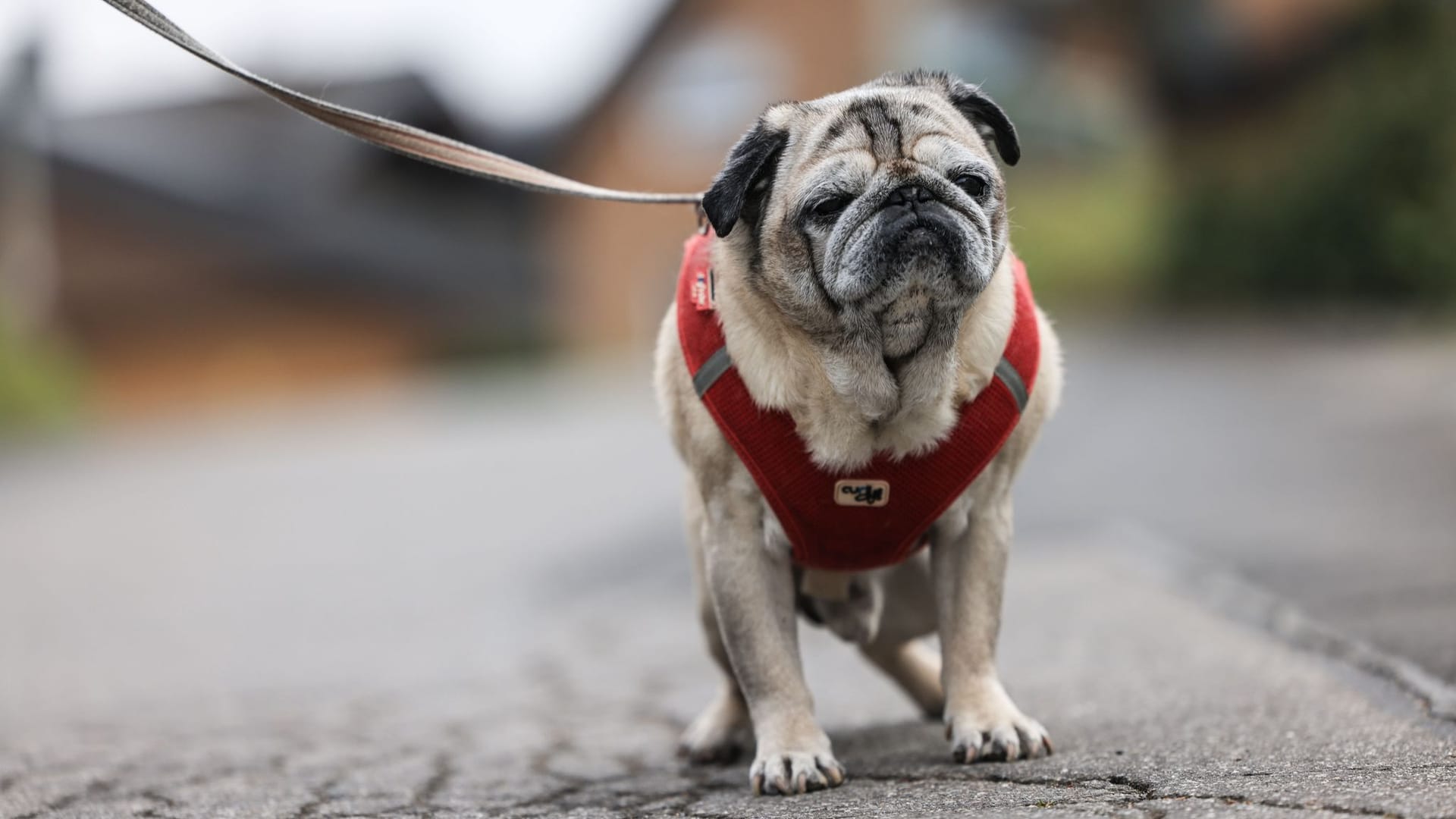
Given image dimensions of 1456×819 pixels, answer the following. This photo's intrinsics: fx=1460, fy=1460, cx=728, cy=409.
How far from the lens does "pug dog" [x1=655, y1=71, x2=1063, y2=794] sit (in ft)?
9.68

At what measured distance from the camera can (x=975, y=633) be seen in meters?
3.22

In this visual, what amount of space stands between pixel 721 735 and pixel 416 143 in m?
1.65

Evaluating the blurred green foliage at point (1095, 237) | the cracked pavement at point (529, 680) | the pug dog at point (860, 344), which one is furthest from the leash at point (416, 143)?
the blurred green foliage at point (1095, 237)

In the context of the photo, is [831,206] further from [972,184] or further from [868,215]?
[972,184]

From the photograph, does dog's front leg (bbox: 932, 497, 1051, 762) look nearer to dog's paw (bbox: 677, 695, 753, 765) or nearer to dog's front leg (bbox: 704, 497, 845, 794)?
dog's front leg (bbox: 704, 497, 845, 794)

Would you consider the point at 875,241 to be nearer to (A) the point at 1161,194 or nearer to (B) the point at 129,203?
(A) the point at 1161,194

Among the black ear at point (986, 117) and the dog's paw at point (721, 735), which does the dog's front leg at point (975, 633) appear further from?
the black ear at point (986, 117)

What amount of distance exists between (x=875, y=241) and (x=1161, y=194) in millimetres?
17656

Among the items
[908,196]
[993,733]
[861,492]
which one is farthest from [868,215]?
[993,733]

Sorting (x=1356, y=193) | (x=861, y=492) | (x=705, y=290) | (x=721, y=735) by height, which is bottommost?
(x=721, y=735)

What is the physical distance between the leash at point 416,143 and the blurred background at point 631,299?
1.13 meters

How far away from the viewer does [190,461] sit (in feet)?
51.1

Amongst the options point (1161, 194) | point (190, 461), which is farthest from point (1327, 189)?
point (190, 461)

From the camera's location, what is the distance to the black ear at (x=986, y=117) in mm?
3264
